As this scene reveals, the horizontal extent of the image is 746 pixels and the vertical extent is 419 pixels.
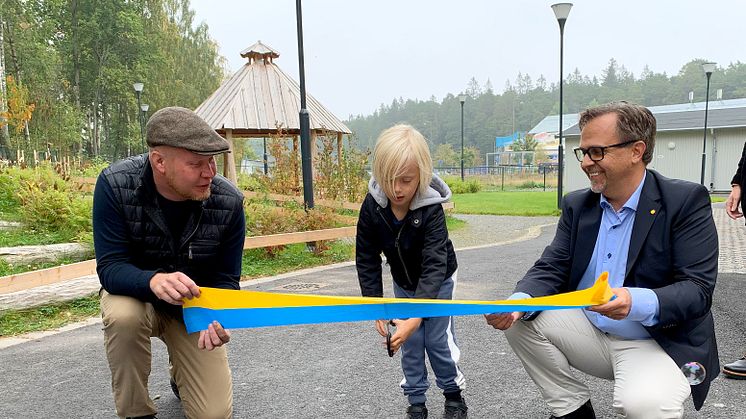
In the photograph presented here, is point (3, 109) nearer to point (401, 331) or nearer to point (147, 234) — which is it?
point (147, 234)

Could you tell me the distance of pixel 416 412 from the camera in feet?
10.8

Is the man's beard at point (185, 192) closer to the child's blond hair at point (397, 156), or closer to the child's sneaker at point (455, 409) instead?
the child's blond hair at point (397, 156)

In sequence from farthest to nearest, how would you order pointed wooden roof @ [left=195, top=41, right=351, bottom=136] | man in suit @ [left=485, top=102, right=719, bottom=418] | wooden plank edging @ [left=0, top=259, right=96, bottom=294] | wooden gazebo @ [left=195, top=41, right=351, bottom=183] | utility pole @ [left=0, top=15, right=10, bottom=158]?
utility pole @ [left=0, top=15, right=10, bottom=158]
pointed wooden roof @ [left=195, top=41, right=351, bottom=136]
wooden gazebo @ [left=195, top=41, right=351, bottom=183]
wooden plank edging @ [left=0, top=259, right=96, bottom=294]
man in suit @ [left=485, top=102, right=719, bottom=418]

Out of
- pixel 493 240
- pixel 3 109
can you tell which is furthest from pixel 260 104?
pixel 3 109

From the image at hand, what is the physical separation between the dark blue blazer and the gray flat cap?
190cm

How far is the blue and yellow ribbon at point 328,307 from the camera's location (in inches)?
100

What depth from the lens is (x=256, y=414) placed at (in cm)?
349

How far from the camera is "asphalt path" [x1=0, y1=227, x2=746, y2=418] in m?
3.53

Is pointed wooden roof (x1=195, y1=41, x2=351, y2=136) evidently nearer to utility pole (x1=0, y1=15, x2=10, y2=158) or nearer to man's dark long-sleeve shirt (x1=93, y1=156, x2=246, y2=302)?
utility pole (x1=0, y1=15, x2=10, y2=158)

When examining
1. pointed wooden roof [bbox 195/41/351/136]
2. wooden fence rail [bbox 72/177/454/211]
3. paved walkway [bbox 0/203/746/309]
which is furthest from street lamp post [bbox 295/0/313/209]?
pointed wooden roof [bbox 195/41/351/136]

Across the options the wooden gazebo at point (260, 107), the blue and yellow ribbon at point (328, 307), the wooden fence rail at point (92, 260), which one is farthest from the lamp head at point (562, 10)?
the blue and yellow ribbon at point (328, 307)

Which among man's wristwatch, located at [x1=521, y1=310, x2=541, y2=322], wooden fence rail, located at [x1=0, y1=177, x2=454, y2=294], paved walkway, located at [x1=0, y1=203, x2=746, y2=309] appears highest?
man's wristwatch, located at [x1=521, y1=310, x2=541, y2=322]

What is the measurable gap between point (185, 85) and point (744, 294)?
47.8 meters

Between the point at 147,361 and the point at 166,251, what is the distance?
0.55 m
